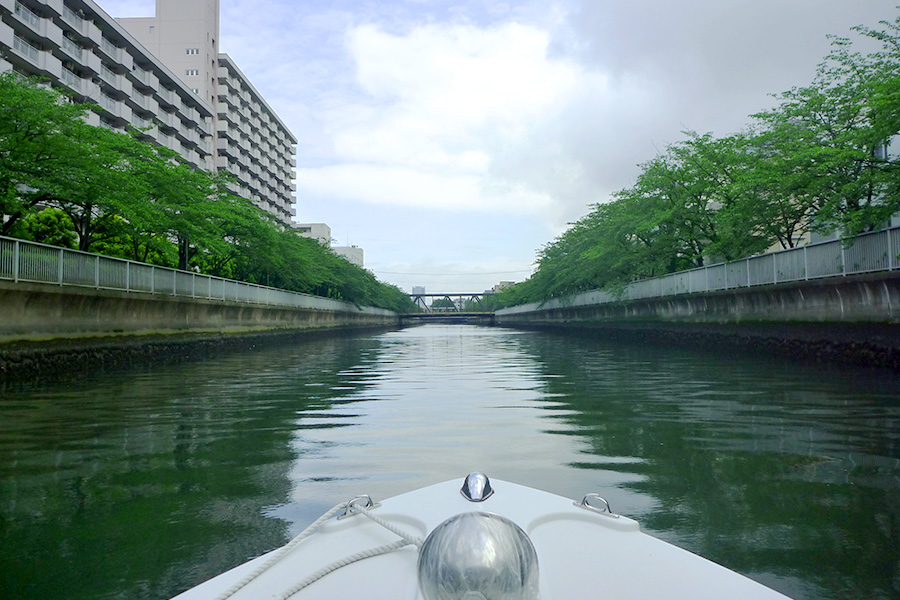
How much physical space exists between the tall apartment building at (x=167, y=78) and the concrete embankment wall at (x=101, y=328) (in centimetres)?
794

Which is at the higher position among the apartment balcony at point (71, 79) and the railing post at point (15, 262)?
the apartment balcony at point (71, 79)

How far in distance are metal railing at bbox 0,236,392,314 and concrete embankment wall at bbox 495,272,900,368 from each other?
17.2 meters

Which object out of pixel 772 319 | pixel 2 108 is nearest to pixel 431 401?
pixel 2 108

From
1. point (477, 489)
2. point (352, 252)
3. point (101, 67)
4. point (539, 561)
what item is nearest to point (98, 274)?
point (477, 489)

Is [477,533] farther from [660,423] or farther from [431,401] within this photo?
[431,401]

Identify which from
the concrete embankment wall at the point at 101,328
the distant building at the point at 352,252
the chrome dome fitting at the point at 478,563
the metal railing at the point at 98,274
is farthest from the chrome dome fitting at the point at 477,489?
the distant building at the point at 352,252

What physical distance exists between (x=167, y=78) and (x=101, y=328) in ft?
164

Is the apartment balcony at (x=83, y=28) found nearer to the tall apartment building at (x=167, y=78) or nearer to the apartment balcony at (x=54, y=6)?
the tall apartment building at (x=167, y=78)

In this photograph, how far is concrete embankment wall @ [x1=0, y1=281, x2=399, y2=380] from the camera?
12.8 meters

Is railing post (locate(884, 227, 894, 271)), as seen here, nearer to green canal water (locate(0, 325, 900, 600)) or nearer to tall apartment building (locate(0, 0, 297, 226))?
green canal water (locate(0, 325, 900, 600))

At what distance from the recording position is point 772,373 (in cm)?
1217

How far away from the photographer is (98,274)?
1611 centimetres

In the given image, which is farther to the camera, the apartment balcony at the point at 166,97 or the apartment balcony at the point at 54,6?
the apartment balcony at the point at 166,97

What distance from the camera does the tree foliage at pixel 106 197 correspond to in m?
14.5
